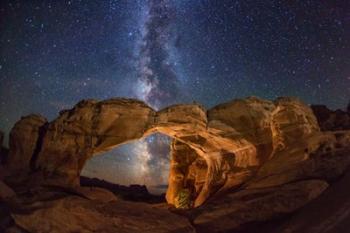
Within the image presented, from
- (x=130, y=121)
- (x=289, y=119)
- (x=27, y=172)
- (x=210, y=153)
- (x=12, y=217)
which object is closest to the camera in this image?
(x=12, y=217)

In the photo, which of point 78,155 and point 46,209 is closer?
point 46,209

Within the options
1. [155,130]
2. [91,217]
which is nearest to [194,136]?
[155,130]

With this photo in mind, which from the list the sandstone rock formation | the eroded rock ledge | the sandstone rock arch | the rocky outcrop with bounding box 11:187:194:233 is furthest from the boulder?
the sandstone rock formation

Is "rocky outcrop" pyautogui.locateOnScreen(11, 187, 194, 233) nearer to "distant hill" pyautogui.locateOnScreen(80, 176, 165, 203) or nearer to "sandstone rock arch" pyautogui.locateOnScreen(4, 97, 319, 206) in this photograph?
"sandstone rock arch" pyautogui.locateOnScreen(4, 97, 319, 206)

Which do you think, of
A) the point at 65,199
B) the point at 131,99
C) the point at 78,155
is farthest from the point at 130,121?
the point at 65,199

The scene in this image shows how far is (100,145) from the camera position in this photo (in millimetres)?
19719

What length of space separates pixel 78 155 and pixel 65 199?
21.1ft

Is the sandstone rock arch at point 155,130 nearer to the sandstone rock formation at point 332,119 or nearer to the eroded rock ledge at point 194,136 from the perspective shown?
the eroded rock ledge at point 194,136

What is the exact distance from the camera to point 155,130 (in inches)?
818

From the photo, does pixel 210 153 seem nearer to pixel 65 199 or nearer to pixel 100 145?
pixel 100 145

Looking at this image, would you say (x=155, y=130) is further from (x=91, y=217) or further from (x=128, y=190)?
(x=128, y=190)

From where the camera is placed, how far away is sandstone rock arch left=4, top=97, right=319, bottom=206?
17.9 m

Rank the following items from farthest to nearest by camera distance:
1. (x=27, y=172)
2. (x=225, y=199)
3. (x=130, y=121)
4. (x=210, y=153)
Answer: (x=210, y=153)
(x=130, y=121)
(x=27, y=172)
(x=225, y=199)

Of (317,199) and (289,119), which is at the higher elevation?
(289,119)
